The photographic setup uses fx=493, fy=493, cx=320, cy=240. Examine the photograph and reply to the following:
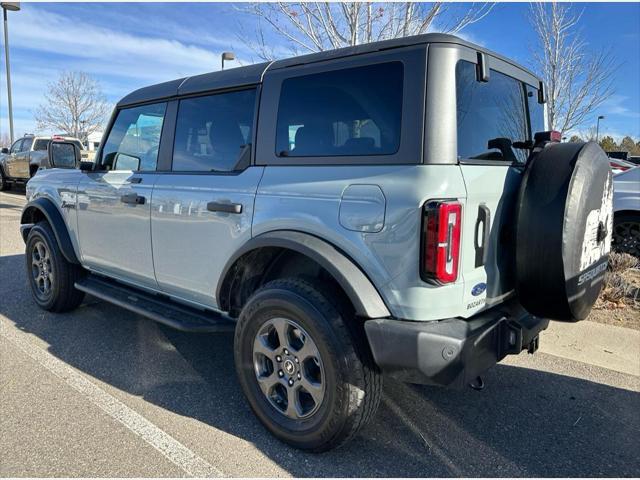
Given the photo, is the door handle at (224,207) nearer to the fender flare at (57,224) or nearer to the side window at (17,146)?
the fender flare at (57,224)

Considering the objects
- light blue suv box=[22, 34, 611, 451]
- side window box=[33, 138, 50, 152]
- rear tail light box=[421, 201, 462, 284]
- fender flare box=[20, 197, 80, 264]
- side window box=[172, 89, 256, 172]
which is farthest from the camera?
side window box=[33, 138, 50, 152]

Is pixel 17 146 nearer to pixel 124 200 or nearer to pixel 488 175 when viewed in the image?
pixel 124 200

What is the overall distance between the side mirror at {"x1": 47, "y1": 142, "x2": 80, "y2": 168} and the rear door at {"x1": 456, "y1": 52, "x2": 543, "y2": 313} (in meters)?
3.73

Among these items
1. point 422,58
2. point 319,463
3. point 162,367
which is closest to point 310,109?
point 422,58

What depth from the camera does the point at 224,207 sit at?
9.82 feet

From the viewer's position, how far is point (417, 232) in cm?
220

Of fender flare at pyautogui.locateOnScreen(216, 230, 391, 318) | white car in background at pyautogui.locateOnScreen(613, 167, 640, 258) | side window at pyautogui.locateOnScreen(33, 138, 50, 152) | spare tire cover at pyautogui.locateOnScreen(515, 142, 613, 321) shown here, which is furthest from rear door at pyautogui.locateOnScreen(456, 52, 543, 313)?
side window at pyautogui.locateOnScreen(33, 138, 50, 152)

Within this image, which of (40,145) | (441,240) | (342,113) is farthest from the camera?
(40,145)

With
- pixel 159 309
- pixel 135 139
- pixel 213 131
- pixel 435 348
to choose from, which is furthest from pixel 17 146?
pixel 435 348

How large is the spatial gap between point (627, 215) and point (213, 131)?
221 inches

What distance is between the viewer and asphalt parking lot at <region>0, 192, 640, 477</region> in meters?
2.54

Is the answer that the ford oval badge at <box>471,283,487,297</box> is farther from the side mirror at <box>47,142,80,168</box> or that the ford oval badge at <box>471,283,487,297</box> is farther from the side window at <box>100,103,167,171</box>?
the side mirror at <box>47,142,80,168</box>

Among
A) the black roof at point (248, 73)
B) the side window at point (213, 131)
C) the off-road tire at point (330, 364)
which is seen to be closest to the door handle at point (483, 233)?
the off-road tire at point (330, 364)

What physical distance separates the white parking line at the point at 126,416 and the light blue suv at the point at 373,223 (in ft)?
1.50
